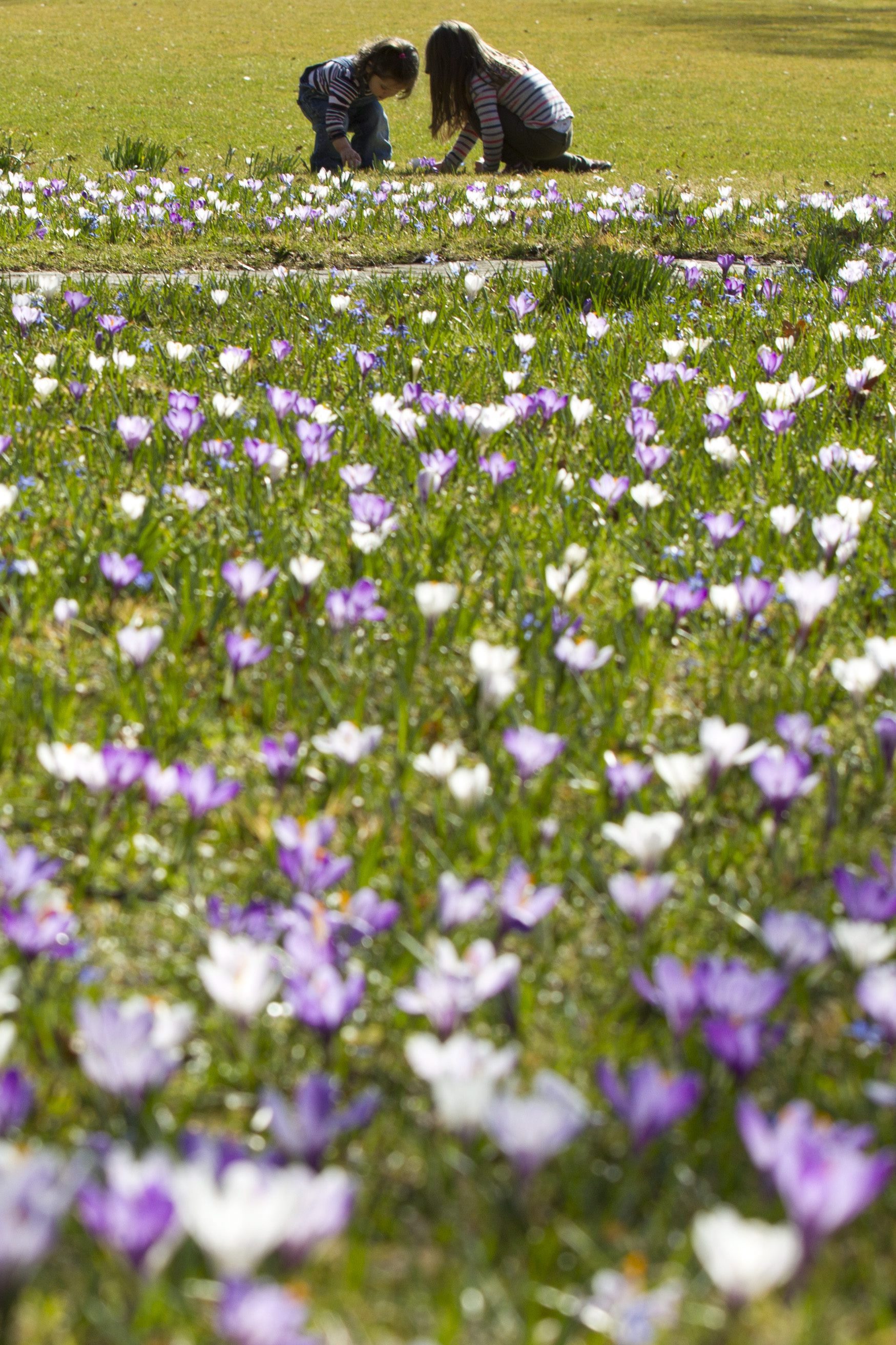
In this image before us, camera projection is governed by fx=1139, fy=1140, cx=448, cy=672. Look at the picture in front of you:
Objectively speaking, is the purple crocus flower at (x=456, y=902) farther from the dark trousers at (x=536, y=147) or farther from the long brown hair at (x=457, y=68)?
the dark trousers at (x=536, y=147)

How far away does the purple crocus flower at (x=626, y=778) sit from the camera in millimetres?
1895

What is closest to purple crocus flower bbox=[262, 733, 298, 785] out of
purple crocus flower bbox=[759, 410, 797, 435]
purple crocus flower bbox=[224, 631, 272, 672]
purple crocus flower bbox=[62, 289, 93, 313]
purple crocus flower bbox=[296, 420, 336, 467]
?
purple crocus flower bbox=[224, 631, 272, 672]

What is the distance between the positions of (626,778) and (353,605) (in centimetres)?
74

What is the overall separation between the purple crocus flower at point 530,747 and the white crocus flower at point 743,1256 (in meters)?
0.95

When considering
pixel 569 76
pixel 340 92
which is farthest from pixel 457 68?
pixel 569 76

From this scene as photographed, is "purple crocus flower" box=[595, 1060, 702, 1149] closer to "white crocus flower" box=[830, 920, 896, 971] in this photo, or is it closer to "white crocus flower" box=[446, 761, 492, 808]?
"white crocus flower" box=[830, 920, 896, 971]

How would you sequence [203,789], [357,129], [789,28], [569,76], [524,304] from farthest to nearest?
[789,28] → [569,76] → [357,129] → [524,304] → [203,789]

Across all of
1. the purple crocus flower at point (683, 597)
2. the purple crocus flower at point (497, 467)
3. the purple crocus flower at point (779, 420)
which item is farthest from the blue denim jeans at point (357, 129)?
the purple crocus flower at point (683, 597)

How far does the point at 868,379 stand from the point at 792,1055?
3.18 meters

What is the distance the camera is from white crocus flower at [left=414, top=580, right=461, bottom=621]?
2.24 m

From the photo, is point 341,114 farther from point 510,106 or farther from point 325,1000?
point 325,1000

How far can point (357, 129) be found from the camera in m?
11.8

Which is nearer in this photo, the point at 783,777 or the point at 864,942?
the point at 864,942

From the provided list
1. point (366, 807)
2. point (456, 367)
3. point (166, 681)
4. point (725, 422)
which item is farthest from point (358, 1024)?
point (456, 367)
